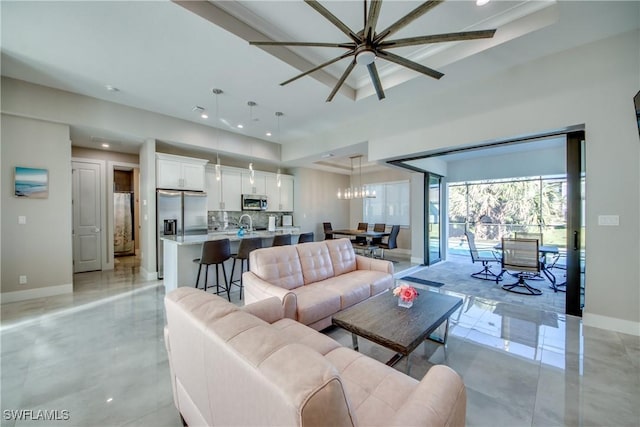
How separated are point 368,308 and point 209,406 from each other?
1.57 metres

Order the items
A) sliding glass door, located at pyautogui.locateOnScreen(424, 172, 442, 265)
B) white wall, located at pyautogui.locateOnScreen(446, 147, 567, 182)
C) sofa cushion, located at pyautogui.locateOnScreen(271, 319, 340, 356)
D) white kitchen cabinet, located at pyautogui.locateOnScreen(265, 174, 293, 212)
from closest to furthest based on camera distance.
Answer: sofa cushion, located at pyautogui.locateOnScreen(271, 319, 340, 356), white wall, located at pyautogui.locateOnScreen(446, 147, 567, 182), sliding glass door, located at pyautogui.locateOnScreen(424, 172, 442, 265), white kitchen cabinet, located at pyautogui.locateOnScreen(265, 174, 293, 212)

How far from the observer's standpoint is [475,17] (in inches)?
108

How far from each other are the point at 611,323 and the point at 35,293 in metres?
7.86

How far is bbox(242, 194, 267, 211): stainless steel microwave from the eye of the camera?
21.9 ft

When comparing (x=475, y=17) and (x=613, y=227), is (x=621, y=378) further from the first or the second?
(x=475, y=17)

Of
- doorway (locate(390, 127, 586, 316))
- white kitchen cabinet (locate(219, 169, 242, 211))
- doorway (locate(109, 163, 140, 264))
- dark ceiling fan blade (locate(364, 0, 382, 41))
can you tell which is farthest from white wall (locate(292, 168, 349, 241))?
dark ceiling fan blade (locate(364, 0, 382, 41))

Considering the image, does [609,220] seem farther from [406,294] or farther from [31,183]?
[31,183]

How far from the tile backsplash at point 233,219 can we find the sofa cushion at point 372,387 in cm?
574

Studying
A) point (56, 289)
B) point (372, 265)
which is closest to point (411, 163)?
point (372, 265)

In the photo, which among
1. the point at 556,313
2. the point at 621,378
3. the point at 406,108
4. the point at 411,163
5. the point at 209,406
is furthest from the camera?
the point at 411,163

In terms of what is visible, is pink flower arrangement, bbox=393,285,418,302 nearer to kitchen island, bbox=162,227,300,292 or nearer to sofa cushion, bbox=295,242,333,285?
sofa cushion, bbox=295,242,333,285

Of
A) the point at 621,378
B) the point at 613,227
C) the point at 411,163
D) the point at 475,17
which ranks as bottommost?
the point at 621,378

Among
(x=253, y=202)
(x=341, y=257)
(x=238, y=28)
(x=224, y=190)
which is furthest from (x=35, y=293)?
(x=238, y=28)

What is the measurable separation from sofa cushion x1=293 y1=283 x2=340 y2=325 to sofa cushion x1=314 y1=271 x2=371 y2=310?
0.09 metres
